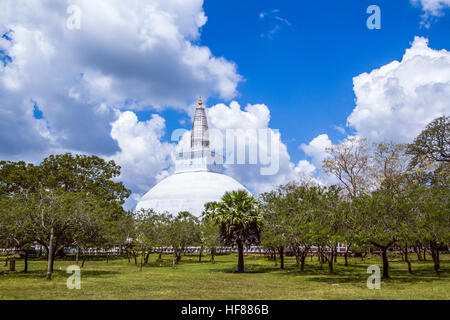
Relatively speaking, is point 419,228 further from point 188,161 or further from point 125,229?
point 188,161

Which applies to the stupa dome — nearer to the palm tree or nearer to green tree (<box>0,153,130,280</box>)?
green tree (<box>0,153,130,280</box>)

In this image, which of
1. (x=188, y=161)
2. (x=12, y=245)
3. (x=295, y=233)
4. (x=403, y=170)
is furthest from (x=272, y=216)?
(x=188, y=161)

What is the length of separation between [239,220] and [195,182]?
63341mm

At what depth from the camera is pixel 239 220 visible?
28.6 meters

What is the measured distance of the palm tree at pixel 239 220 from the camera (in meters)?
28.9

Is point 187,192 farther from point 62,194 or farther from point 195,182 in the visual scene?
point 62,194

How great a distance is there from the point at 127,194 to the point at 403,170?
3830cm

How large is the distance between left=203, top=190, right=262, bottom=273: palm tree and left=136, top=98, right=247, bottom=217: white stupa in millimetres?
51594

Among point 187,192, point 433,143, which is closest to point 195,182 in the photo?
point 187,192

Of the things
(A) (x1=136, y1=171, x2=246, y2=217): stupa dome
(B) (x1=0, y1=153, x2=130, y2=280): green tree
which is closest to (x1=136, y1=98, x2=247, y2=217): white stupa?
(A) (x1=136, y1=171, x2=246, y2=217): stupa dome

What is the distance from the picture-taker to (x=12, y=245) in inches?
982
